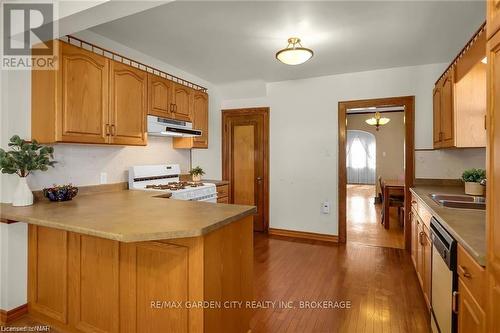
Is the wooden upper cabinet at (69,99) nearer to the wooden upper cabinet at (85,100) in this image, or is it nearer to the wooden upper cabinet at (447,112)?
the wooden upper cabinet at (85,100)

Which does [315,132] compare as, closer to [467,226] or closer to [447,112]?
[447,112]

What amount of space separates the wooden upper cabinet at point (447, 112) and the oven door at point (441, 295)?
137 cm

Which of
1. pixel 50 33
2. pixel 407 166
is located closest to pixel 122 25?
pixel 50 33

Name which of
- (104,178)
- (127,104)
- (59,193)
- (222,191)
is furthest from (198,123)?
(59,193)

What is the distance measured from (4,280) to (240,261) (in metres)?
1.80

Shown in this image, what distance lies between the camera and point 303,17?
2.33 metres

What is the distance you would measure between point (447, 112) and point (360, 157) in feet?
26.0

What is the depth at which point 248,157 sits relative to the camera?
15.5 feet

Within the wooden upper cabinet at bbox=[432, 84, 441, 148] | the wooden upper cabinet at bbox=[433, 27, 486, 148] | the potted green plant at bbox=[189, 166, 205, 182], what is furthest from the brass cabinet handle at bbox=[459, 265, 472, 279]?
the potted green plant at bbox=[189, 166, 205, 182]

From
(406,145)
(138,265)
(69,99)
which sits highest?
(69,99)

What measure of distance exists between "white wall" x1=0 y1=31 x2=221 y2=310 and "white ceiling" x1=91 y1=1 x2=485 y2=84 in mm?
533

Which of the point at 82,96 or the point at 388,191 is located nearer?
the point at 82,96

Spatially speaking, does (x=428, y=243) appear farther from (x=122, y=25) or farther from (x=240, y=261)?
(x=122, y=25)

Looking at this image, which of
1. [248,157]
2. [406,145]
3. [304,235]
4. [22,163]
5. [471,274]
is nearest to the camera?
[471,274]
